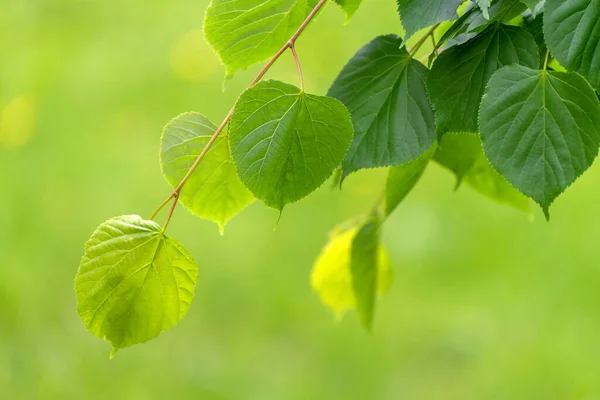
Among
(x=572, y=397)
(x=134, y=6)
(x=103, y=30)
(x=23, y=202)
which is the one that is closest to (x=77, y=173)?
(x=23, y=202)

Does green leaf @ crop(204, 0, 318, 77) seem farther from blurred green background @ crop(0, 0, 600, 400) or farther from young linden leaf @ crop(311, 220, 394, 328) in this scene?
blurred green background @ crop(0, 0, 600, 400)

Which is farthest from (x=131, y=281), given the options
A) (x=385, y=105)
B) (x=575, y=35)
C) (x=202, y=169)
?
(x=575, y=35)

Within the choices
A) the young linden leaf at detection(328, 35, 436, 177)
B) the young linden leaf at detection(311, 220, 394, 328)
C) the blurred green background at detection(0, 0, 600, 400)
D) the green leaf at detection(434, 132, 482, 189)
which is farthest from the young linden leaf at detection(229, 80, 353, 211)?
the blurred green background at detection(0, 0, 600, 400)

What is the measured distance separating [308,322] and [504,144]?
5.34 feet

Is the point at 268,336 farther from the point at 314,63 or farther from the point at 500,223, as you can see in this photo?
the point at 314,63

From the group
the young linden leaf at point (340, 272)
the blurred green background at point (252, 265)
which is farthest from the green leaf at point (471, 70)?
the blurred green background at point (252, 265)

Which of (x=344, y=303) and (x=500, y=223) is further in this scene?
(x=500, y=223)

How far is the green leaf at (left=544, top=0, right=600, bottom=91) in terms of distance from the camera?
43 cm

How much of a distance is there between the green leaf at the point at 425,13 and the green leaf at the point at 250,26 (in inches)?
3.2

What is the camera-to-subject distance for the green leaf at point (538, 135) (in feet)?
1.42

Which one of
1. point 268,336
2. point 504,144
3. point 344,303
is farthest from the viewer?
point 268,336

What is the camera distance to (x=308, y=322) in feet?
6.63

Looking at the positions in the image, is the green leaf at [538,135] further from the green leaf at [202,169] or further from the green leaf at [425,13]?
the green leaf at [202,169]

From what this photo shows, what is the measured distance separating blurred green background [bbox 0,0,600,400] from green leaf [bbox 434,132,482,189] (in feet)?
4.27
